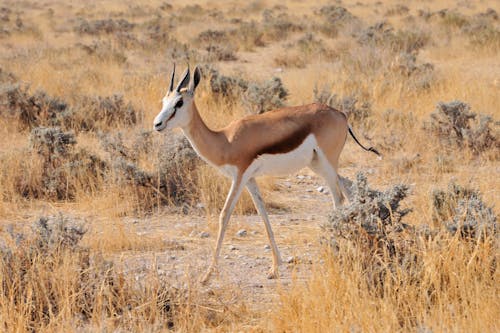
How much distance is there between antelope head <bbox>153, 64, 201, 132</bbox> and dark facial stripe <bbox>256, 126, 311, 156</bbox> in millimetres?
696

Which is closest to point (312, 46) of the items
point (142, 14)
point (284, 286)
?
point (284, 286)

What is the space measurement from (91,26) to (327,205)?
61.9ft

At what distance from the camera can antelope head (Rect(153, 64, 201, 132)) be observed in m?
5.31

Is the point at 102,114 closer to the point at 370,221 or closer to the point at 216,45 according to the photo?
the point at 370,221

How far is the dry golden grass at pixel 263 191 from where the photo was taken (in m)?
4.09

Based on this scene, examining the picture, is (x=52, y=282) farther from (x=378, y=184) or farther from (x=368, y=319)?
(x=378, y=184)

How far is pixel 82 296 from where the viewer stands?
4434 mm

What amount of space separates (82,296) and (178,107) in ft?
5.71

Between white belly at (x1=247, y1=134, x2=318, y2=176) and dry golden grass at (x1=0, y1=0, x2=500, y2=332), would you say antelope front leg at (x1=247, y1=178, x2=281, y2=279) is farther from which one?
dry golden grass at (x1=0, y1=0, x2=500, y2=332)

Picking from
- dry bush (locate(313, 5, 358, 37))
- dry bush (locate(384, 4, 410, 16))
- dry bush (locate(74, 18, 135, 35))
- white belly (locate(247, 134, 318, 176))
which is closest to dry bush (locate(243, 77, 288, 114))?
white belly (locate(247, 134, 318, 176))

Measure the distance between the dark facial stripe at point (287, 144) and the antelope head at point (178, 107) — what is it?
2.28ft

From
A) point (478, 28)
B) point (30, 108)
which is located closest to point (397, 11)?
point (478, 28)

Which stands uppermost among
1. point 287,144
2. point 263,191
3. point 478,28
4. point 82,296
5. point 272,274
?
point 478,28

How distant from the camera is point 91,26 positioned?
24.5 m
